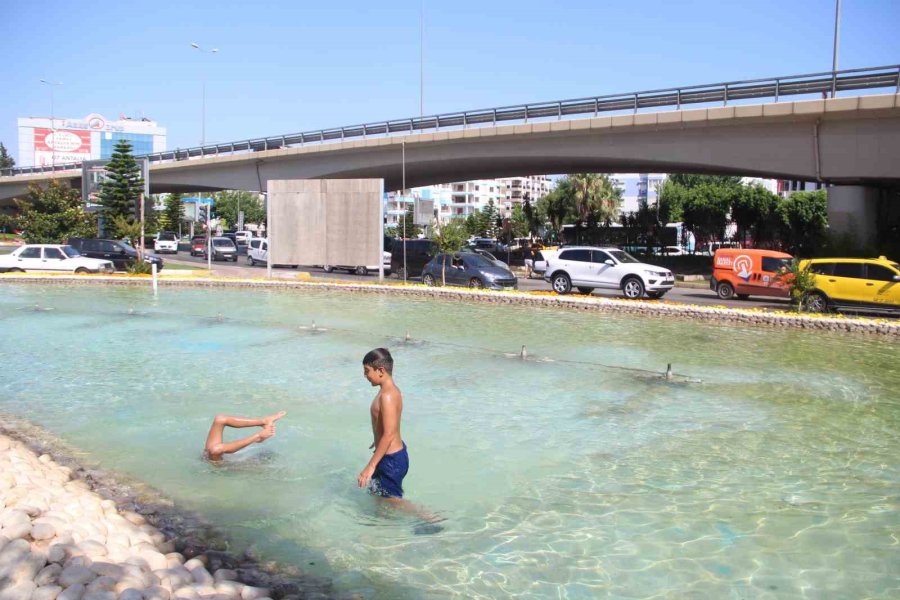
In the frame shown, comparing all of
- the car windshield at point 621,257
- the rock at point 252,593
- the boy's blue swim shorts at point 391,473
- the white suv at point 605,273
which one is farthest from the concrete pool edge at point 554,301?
the rock at point 252,593

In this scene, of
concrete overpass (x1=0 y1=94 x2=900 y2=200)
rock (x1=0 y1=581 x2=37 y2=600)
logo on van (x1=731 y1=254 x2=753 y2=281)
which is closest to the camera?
rock (x1=0 y1=581 x2=37 y2=600)

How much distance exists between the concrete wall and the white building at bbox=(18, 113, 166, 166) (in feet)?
425

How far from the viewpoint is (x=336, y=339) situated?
1617 cm

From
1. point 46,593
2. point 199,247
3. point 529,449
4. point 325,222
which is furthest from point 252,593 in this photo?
point 199,247

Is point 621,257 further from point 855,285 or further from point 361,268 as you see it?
point 361,268

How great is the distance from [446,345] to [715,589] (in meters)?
10.4

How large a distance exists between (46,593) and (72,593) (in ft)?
0.50

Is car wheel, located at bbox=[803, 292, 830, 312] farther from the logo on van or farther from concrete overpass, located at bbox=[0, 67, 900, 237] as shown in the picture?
concrete overpass, located at bbox=[0, 67, 900, 237]

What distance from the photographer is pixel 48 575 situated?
14.9ft

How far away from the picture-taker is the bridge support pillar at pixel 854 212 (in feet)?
93.1

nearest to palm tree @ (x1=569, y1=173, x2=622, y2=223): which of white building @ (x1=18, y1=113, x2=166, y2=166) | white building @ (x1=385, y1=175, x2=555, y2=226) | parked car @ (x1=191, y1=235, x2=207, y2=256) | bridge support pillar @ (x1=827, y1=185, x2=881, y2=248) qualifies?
parked car @ (x1=191, y1=235, x2=207, y2=256)

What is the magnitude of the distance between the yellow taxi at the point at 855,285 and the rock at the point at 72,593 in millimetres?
19960

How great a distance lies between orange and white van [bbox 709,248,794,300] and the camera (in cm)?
2425

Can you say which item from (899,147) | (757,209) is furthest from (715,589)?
(757,209)
